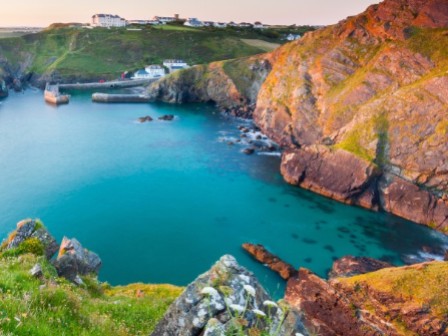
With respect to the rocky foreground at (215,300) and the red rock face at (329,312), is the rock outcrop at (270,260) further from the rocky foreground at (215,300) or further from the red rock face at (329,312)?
the red rock face at (329,312)

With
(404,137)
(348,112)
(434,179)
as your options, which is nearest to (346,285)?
(434,179)

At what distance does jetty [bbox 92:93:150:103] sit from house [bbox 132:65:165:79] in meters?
40.7

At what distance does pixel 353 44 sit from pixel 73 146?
3176 inches

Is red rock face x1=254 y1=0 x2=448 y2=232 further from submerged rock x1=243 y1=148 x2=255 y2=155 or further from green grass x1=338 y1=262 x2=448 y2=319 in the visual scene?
green grass x1=338 y1=262 x2=448 y2=319

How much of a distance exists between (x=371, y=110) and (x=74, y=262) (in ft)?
230

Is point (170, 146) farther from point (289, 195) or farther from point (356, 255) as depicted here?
point (356, 255)

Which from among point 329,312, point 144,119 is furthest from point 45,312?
point 144,119

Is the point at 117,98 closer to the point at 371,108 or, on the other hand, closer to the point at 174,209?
the point at 174,209

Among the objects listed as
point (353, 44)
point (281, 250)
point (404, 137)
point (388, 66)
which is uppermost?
point (353, 44)

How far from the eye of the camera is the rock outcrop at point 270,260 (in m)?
43.8

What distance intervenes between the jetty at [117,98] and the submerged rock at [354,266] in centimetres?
12415

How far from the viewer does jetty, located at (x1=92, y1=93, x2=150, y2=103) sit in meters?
149

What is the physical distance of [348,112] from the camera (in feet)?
276

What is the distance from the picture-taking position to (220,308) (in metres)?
10.6
